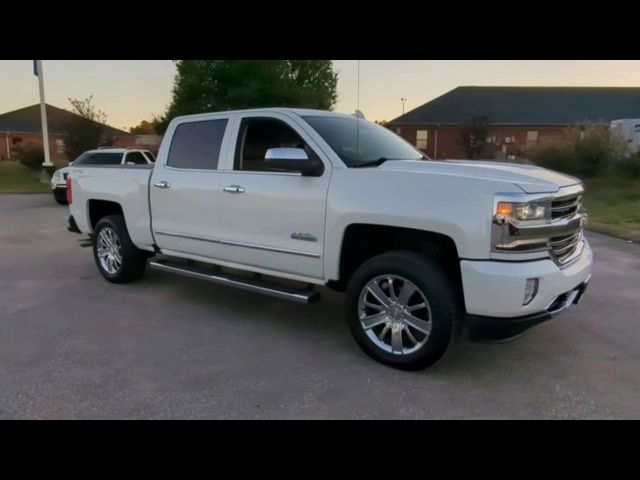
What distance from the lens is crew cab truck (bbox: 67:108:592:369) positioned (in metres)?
3.44

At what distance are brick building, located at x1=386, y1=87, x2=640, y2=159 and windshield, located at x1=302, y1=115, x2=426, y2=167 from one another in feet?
128

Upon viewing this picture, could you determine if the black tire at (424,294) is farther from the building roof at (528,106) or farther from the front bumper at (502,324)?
the building roof at (528,106)

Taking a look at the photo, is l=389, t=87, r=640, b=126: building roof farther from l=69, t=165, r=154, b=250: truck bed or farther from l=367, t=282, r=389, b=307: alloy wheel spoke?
l=367, t=282, r=389, b=307: alloy wheel spoke

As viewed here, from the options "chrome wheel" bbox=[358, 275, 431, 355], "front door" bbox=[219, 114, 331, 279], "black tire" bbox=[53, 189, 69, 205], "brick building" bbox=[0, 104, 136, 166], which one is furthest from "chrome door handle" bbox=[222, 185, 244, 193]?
"brick building" bbox=[0, 104, 136, 166]

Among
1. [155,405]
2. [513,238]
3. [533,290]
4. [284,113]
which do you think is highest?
[284,113]

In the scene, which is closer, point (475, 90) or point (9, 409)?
point (9, 409)

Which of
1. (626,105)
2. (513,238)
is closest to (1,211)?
(513,238)

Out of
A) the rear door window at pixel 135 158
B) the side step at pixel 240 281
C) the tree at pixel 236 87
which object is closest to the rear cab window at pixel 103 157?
the rear door window at pixel 135 158

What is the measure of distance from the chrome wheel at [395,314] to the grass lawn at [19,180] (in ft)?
68.2

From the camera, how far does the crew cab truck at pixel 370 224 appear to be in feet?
11.3

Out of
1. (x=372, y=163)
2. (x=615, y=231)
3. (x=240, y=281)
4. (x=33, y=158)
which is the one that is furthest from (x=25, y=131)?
(x=372, y=163)

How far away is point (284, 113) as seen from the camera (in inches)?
185

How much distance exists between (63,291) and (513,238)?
207 inches

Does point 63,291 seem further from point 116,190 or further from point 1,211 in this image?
point 1,211
